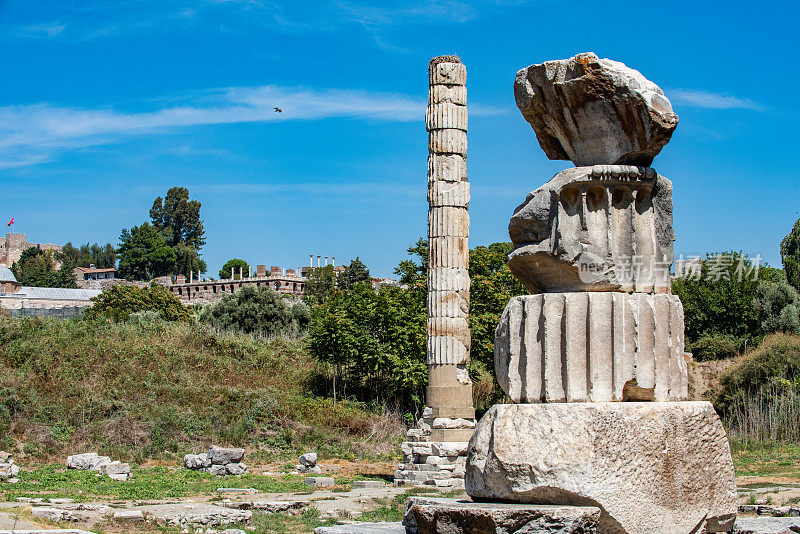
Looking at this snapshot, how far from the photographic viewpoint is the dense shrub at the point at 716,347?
3117 centimetres

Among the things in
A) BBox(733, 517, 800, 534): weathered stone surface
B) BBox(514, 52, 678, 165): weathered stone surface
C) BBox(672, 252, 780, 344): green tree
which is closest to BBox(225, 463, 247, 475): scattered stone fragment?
BBox(733, 517, 800, 534): weathered stone surface

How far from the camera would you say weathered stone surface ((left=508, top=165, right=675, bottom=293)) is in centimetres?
548

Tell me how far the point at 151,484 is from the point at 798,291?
29613 millimetres

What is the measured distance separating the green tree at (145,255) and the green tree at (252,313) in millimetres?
41588

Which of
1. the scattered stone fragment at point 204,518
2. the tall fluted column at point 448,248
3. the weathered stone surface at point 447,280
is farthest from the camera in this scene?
the weathered stone surface at point 447,280

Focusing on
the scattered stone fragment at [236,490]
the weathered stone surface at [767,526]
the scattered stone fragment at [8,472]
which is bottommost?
the scattered stone fragment at [236,490]

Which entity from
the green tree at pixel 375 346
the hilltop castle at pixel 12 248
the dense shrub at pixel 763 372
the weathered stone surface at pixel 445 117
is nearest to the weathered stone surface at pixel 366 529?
the weathered stone surface at pixel 445 117

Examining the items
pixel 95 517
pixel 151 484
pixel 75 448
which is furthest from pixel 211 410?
pixel 95 517

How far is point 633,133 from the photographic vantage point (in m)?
5.65

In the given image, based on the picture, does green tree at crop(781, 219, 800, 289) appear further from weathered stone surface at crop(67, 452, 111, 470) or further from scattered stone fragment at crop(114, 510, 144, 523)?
scattered stone fragment at crop(114, 510, 144, 523)

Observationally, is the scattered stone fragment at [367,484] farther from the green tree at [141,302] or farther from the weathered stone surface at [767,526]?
the green tree at [141,302]

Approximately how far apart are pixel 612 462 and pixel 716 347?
93.2ft

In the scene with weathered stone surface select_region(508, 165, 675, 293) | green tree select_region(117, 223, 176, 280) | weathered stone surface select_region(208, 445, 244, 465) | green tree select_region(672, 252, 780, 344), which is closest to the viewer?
weathered stone surface select_region(508, 165, 675, 293)

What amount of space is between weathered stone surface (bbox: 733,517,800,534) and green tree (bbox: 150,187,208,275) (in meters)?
75.7
